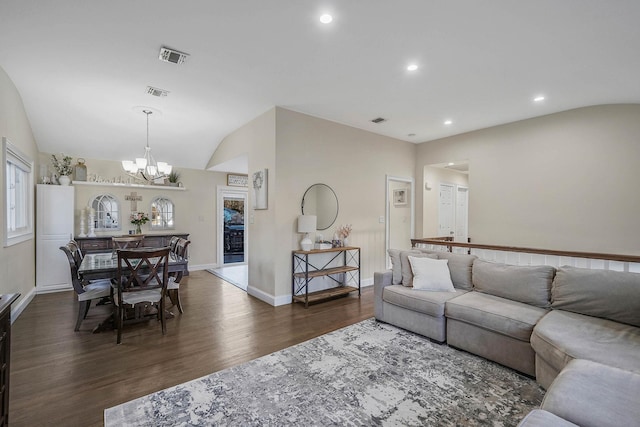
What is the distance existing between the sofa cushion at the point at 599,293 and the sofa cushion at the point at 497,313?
0.23 meters

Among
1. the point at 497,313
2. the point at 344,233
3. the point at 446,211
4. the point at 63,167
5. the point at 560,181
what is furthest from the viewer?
the point at 446,211

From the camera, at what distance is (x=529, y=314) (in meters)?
2.52

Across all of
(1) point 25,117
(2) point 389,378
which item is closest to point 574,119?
(2) point 389,378

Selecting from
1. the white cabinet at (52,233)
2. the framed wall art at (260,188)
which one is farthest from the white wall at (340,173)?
the white cabinet at (52,233)

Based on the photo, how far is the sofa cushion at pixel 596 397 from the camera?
4.00 feet

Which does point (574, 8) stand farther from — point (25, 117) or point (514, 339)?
point (25, 117)

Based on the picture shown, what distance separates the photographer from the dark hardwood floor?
209cm

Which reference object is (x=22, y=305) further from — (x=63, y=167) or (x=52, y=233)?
(x=63, y=167)

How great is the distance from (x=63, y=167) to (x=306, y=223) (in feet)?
15.7

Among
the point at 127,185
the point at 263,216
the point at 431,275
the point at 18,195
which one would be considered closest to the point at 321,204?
the point at 263,216

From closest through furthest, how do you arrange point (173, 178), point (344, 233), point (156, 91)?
point (156, 91)
point (344, 233)
point (173, 178)

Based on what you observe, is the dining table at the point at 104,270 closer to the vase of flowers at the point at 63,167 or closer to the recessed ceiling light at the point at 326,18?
the vase of flowers at the point at 63,167

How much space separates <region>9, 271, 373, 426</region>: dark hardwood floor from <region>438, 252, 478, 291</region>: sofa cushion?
121 centimetres

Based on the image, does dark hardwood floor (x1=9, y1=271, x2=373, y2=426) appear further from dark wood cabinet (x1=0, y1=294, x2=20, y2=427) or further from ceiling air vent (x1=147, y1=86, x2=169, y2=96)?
ceiling air vent (x1=147, y1=86, x2=169, y2=96)
